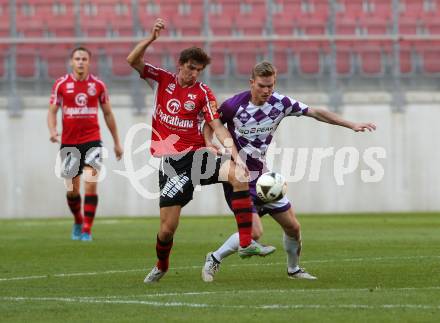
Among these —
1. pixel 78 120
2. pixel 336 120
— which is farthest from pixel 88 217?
pixel 336 120

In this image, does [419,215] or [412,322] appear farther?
[419,215]

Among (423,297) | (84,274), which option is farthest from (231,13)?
(423,297)

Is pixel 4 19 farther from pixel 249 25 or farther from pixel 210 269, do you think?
pixel 210 269

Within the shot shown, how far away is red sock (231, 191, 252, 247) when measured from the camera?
878cm

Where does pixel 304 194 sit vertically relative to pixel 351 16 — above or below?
below

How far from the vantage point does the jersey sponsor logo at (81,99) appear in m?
14.6

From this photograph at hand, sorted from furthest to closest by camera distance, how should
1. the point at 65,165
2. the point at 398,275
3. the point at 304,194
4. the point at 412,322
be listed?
the point at 304,194 → the point at 65,165 → the point at 398,275 → the point at 412,322

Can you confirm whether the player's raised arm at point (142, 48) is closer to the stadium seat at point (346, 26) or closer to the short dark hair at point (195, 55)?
the short dark hair at point (195, 55)

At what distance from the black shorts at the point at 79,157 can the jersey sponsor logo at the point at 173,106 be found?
5.25 m

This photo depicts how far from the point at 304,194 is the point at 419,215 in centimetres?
253

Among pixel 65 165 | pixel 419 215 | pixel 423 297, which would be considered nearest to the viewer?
pixel 423 297

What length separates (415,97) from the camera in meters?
22.2

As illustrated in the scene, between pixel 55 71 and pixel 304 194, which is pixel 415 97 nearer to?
pixel 304 194

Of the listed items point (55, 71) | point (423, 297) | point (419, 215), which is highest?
point (55, 71)
